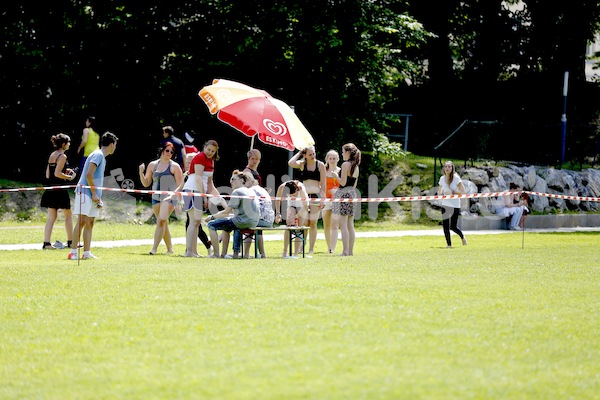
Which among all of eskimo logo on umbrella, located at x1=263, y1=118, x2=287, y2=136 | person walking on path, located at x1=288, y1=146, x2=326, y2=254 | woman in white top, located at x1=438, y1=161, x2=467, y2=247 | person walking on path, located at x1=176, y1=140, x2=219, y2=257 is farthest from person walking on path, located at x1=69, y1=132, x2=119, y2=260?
woman in white top, located at x1=438, y1=161, x2=467, y2=247

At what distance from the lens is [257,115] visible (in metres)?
16.3

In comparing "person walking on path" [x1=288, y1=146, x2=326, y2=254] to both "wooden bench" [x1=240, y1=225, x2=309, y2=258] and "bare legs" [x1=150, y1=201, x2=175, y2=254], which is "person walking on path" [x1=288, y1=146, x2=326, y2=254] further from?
"bare legs" [x1=150, y1=201, x2=175, y2=254]

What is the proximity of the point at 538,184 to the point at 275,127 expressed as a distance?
13.8 m

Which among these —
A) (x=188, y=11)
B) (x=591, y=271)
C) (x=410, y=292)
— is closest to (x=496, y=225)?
(x=188, y=11)

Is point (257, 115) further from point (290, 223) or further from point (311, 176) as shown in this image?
point (290, 223)

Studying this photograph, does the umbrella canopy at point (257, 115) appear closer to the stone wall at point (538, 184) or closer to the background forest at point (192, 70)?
the background forest at point (192, 70)

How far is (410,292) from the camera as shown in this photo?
10.2 meters

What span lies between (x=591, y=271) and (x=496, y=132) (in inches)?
646

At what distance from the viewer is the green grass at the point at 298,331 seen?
648 centimetres

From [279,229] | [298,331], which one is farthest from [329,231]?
[298,331]

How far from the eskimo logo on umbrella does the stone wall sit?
1033cm

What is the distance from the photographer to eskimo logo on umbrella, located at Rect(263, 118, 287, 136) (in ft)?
53.1

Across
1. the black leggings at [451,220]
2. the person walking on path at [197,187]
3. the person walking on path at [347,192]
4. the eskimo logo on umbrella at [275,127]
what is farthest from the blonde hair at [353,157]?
the black leggings at [451,220]

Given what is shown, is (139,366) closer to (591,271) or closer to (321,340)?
(321,340)
